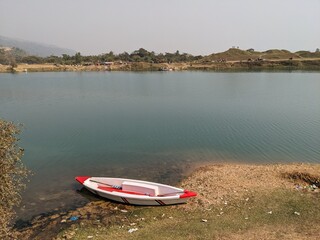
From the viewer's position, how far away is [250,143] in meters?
36.8

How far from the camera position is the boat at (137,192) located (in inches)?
811

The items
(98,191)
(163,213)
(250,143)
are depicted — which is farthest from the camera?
(250,143)

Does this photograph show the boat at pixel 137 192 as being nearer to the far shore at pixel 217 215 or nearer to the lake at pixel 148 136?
the far shore at pixel 217 215

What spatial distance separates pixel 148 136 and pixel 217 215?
22202mm

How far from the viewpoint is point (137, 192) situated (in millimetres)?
22016

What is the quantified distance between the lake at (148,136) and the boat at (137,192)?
4.65 feet

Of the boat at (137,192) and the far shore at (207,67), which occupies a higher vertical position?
the far shore at (207,67)

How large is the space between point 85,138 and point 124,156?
31.1 feet

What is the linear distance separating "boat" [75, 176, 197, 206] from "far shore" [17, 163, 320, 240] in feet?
1.74

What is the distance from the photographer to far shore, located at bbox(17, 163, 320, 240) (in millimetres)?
A: 16625

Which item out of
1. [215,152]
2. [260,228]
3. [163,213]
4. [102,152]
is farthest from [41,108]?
[260,228]

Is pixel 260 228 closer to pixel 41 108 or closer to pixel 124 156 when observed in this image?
pixel 124 156

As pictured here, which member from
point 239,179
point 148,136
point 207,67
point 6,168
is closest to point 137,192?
point 239,179

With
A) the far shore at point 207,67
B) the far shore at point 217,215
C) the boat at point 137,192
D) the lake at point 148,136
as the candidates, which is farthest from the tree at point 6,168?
the far shore at point 207,67
